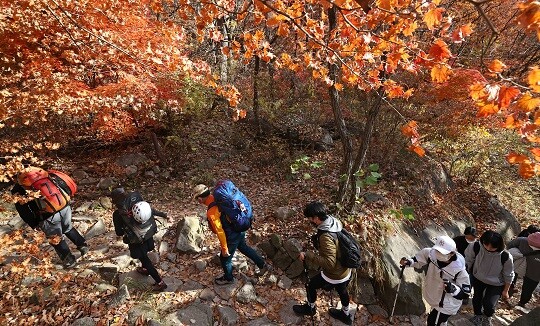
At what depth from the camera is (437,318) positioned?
4.62 meters

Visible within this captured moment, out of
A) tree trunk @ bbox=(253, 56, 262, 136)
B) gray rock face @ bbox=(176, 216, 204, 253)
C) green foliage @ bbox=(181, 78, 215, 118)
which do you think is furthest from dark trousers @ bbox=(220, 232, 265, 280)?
tree trunk @ bbox=(253, 56, 262, 136)

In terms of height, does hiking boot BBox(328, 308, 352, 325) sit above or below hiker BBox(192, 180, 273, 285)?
below

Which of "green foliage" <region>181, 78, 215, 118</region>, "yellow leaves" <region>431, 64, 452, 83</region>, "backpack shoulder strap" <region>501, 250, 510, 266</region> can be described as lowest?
"backpack shoulder strap" <region>501, 250, 510, 266</region>

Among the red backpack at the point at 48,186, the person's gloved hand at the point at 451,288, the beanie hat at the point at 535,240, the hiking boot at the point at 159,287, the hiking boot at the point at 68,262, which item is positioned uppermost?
the beanie hat at the point at 535,240

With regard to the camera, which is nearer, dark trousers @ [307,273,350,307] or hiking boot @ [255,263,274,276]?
dark trousers @ [307,273,350,307]

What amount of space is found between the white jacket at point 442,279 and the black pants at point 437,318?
134 mm

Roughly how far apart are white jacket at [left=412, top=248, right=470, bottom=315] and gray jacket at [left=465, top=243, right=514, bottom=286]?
1084 millimetres

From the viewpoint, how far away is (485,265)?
5.06m

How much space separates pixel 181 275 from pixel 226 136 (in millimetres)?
6626

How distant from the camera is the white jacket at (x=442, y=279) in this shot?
4.16 m

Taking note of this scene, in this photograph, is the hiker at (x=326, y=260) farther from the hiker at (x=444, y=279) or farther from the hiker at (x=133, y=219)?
the hiker at (x=133, y=219)

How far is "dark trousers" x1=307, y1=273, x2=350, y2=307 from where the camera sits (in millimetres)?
4621

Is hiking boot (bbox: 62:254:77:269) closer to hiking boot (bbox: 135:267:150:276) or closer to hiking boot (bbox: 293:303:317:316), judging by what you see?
hiking boot (bbox: 135:267:150:276)

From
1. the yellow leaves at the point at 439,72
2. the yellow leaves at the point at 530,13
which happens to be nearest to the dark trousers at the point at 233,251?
the yellow leaves at the point at 439,72
